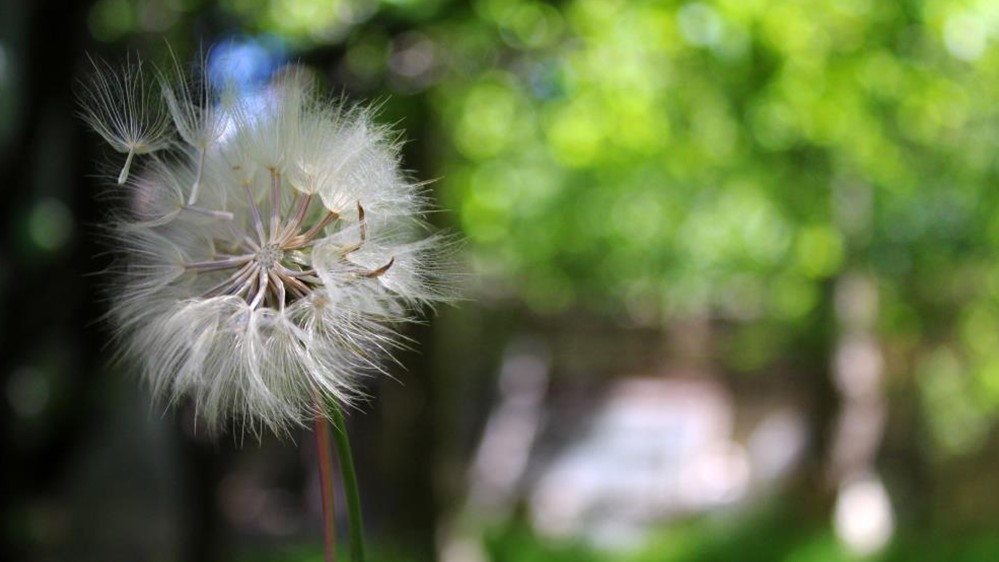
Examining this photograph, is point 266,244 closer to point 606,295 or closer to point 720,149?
point 720,149

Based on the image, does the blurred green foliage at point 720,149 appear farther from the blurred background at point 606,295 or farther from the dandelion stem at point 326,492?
the dandelion stem at point 326,492

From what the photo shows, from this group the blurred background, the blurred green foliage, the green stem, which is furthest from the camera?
the blurred green foliage

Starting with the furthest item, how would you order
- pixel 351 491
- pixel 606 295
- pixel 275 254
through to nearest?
pixel 606 295, pixel 275 254, pixel 351 491

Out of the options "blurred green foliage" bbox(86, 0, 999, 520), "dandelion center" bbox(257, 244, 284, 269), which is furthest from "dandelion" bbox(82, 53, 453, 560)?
"blurred green foliage" bbox(86, 0, 999, 520)

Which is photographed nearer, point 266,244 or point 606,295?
point 266,244

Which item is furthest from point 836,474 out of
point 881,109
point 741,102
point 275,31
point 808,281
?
point 275,31

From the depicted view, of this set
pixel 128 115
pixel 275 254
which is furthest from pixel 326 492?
pixel 128 115

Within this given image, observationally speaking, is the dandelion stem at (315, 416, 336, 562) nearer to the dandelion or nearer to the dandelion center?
the dandelion
